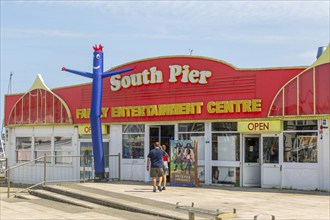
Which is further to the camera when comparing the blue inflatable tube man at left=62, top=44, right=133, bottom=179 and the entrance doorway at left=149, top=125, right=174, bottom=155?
the entrance doorway at left=149, top=125, right=174, bottom=155

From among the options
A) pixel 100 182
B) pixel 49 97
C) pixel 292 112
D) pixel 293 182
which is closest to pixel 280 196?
pixel 293 182

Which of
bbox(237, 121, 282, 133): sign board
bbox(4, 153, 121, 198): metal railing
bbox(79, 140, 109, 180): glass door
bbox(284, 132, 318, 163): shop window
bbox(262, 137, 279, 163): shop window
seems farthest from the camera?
bbox(79, 140, 109, 180): glass door

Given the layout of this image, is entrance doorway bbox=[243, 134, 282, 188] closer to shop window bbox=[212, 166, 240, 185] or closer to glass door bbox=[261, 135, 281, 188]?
glass door bbox=[261, 135, 281, 188]

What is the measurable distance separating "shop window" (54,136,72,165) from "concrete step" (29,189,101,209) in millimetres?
6216

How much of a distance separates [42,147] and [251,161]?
11667mm

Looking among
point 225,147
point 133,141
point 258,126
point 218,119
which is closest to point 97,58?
point 133,141

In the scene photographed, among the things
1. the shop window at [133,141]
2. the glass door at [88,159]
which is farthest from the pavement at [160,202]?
the glass door at [88,159]

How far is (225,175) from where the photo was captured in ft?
65.1

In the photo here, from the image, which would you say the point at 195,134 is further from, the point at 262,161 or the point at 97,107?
the point at 97,107

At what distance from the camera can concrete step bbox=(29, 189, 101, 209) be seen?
51.4ft

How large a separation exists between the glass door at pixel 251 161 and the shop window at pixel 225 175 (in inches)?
12.0

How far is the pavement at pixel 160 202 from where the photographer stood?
527 inches

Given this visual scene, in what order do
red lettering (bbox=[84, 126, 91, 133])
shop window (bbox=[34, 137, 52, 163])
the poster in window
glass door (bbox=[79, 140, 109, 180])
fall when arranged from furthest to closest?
shop window (bbox=[34, 137, 52, 163]) → red lettering (bbox=[84, 126, 91, 133]) → glass door (bbox=[79, 140, 109, 180]) → the poster in window

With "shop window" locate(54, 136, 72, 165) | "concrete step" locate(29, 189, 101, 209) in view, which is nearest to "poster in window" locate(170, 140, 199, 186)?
"concrete step" locate(29, 189, 101, 209)
